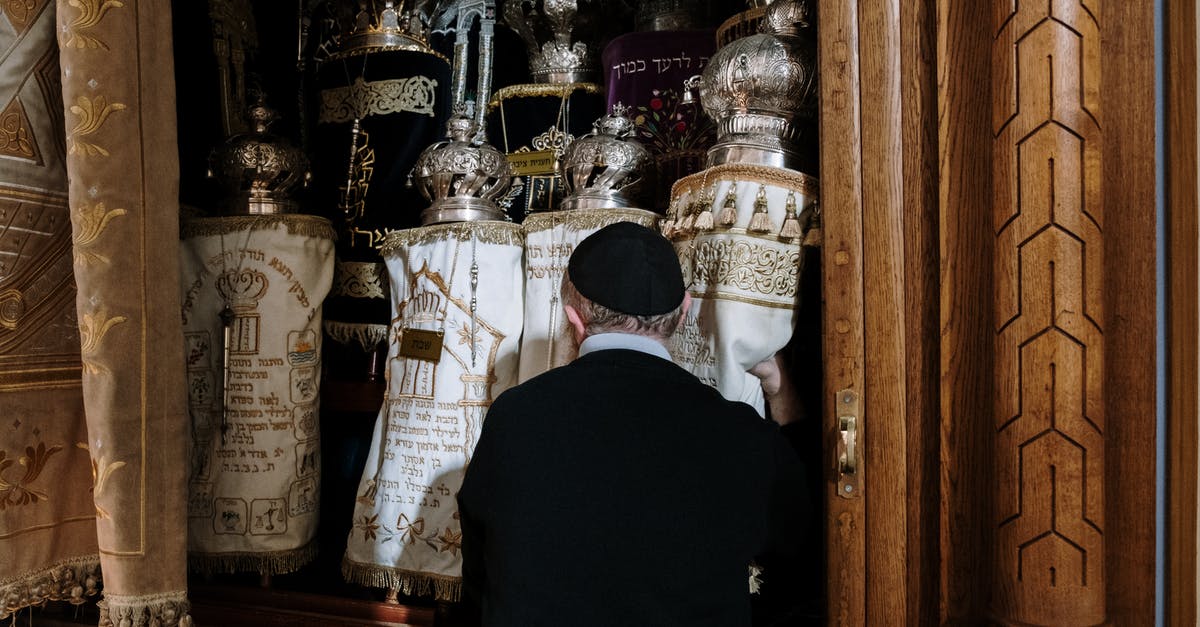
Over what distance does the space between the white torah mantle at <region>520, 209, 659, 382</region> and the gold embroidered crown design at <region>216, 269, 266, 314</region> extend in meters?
0.79

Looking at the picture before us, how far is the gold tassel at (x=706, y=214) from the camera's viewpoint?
5.73 feet

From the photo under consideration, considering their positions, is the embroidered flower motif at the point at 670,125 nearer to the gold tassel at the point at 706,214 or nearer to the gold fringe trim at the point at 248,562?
the gold tassel at the point at 706,214

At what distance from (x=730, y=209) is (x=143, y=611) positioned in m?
1.45

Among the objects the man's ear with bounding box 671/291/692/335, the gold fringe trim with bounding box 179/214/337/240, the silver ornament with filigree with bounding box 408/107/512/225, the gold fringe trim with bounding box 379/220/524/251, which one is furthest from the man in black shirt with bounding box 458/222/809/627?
the gold fringe trim with bounding box 179/214/337/240

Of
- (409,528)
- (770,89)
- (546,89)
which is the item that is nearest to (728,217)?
(770,89)

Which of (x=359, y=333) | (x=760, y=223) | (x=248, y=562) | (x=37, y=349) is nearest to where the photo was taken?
(x=760, y=223)

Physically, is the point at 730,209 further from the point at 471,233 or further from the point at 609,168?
the point at 471,233

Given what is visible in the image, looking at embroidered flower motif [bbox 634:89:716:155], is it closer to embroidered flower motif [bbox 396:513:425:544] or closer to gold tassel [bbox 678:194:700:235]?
gold tassel [bbox 678:194:700:235]

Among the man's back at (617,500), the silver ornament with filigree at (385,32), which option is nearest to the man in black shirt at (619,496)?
the man's back at (617,500)

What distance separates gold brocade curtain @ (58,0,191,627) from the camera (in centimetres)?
172

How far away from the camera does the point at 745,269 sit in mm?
1720

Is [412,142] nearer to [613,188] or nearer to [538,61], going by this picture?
[538,61]

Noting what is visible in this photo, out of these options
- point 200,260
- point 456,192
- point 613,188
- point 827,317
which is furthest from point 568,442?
point 200,260

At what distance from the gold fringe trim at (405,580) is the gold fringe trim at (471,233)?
0.85m
